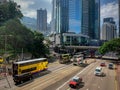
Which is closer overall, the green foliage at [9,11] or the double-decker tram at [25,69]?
the double-decker tram at [25,69]

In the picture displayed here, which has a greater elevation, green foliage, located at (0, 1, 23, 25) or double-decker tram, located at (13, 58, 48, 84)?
green foliage, located at (0, 1, 23, 25)

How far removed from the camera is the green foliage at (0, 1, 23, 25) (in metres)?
127

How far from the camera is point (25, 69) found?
176ft

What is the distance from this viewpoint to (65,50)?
573ft

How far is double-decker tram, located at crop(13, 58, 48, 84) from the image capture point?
4855 centimetres

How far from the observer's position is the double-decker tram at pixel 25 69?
48.6 meters

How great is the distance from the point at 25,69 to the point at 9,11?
84.0 metres

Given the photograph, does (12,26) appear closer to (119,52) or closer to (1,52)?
(1,52)

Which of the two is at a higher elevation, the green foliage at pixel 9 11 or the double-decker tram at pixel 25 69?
the green foliage at pixel 9 11

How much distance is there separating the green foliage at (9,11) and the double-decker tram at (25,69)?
72.1m

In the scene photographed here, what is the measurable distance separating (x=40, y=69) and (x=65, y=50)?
11263cm

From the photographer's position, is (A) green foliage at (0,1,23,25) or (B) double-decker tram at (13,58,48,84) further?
(A) green foliage at (0,1,23,25)

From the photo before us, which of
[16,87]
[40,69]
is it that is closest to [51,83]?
[16,87]

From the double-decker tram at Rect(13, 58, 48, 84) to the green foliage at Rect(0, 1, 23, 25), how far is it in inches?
2840
